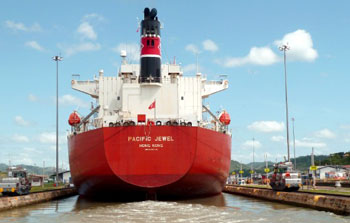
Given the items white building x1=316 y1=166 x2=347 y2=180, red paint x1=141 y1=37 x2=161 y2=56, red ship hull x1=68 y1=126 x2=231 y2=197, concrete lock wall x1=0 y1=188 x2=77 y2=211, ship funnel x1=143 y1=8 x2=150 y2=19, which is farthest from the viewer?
white building x1=316 y1=166 x2=347 y2=180

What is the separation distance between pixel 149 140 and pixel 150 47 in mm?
7909

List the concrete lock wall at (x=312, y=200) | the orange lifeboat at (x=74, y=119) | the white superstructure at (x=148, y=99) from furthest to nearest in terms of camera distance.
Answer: the orange lifeboat at (x=74, y=119), the white superstructure at (x=148, y=99), the concrete lock wall at (x=312, y=200)

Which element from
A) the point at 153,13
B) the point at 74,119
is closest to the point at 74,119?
the point at 74,119

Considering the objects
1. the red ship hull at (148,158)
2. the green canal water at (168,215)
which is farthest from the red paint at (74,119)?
the green canal water at (168,215)

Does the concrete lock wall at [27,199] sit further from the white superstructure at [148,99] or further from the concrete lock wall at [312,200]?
the concrete lock wall at [312,200]

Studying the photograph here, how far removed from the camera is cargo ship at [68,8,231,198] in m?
23.7

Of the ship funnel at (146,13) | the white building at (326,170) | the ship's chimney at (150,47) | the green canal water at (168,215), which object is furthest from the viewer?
the white building at (326,170)

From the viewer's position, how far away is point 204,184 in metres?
26.7

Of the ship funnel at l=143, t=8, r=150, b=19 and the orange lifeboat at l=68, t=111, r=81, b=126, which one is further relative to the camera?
the orange lifeboat at l=68, t=111, r=81, b=126

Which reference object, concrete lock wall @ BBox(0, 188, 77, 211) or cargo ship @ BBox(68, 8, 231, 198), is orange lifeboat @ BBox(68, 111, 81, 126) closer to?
cargo ship @ BBox(68, 8, 231, 198)

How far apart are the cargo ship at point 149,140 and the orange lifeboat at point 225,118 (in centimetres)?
78

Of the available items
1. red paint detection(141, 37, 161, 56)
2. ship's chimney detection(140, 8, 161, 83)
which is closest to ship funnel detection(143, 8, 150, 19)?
ship's chimney detection(140, 8, 161, 83)

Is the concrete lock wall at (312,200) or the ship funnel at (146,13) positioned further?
the ship funnel at (146,13)

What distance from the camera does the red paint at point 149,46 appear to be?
29.1 metres
